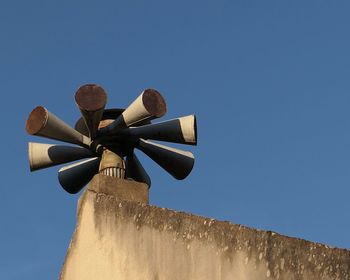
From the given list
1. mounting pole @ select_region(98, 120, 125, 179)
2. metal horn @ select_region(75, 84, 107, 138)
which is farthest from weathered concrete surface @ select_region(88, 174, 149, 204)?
metal horn @ select_region(75, 84, 107, 138)

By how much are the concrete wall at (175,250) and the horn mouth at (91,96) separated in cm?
118

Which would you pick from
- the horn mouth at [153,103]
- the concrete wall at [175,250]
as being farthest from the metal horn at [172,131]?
the concrete wall at [175,250]

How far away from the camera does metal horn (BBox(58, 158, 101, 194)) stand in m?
13.3

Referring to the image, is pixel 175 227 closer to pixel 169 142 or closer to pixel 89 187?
pixel 89 187

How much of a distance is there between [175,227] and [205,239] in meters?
0.49

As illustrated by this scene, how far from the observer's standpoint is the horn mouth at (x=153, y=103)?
40.9 feet

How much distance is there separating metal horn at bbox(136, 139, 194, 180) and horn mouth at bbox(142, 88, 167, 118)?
2.60 ft

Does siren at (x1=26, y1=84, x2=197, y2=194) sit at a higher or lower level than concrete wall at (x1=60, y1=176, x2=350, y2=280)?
higher

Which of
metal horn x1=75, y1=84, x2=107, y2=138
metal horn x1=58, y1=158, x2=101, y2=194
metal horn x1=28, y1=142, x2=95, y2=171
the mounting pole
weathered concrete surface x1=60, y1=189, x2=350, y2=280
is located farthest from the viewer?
metal horn x1=58, y1=158, x2=101, y2=194

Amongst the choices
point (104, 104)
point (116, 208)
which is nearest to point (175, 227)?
point (116, 208)

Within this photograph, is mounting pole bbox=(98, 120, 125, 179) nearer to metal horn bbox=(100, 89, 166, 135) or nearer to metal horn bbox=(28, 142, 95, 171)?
metal horn bbox=(28, 142, 95, 171)

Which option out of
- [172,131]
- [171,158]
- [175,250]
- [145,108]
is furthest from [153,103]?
[175,250]

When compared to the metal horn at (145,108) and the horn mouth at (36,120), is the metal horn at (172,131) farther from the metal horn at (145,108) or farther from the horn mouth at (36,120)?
the horn mouth at (36,120)

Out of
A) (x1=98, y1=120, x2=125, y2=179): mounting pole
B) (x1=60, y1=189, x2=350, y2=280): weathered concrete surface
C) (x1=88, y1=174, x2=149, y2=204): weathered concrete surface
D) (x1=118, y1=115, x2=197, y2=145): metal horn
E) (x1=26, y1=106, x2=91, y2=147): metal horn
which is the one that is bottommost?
(x1=60, y1=189, x2=350, y2=280): weathered concrete surface
